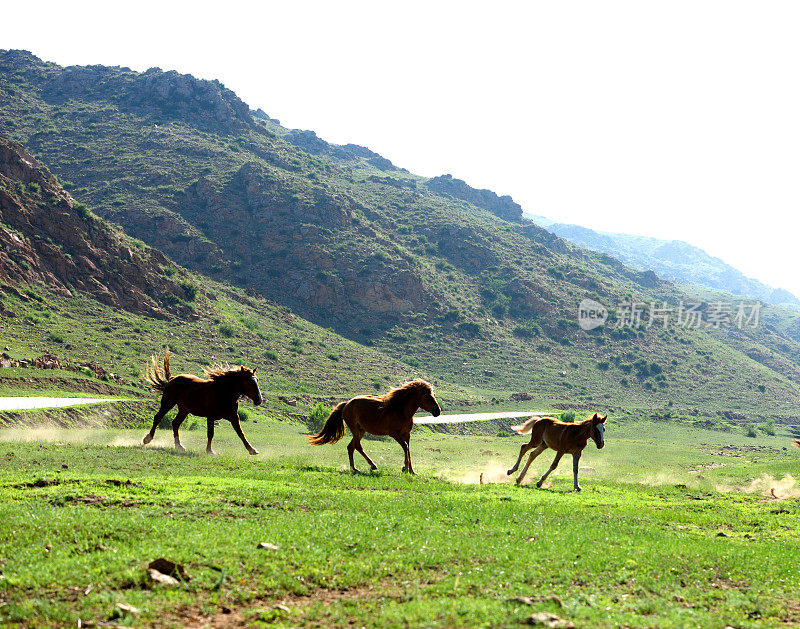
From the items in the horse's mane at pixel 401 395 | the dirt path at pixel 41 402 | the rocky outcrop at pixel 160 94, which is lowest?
the dirt path at pixel 41 402

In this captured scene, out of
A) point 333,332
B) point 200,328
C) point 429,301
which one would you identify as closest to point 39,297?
point 200,328

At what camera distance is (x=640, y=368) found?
109 meters

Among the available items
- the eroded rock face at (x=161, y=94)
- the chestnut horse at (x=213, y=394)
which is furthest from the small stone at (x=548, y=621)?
the eroded rock face at (x=161, y=94)

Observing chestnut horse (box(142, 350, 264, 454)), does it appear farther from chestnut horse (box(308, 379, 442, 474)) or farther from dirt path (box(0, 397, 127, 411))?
dirt path (box(0, 397, 127, 411))

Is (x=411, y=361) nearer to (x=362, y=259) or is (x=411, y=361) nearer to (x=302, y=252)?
(x=362, y=259)

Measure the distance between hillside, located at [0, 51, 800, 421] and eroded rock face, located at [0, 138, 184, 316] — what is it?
21468mm

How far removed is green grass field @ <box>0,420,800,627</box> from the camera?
26.6 ft

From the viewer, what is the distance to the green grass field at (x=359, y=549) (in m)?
8.10

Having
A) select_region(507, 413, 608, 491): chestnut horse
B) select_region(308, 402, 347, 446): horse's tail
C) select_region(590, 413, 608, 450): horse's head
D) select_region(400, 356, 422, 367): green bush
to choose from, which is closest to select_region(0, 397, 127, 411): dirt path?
select_region(308, 402, 347, 446): horse's tail

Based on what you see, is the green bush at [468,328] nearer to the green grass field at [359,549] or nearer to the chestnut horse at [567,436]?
the chestnut horse at [567,436]

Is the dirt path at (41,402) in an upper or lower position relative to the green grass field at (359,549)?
lower

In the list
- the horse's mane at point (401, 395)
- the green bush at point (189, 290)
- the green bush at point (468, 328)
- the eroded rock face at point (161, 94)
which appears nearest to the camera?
the horse's mane at point (401, 395)

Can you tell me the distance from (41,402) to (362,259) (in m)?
83.0

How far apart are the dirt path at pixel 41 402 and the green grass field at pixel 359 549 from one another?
14251mm
